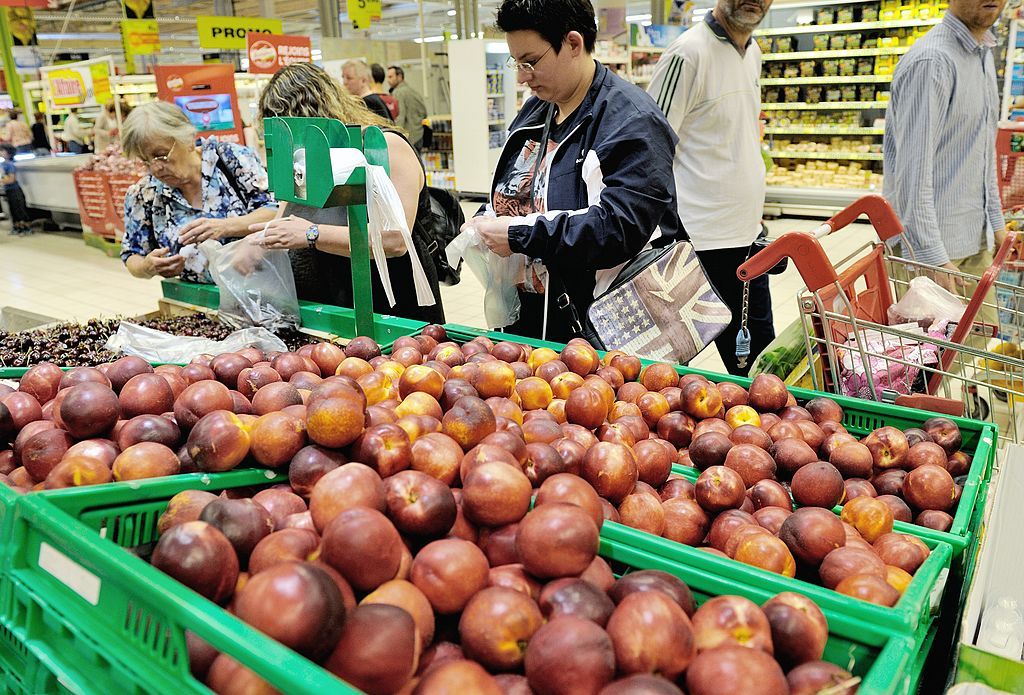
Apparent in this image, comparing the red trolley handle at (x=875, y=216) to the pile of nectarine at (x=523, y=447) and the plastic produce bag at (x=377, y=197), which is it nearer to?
the pile of nectarine at (x=523, y=447)

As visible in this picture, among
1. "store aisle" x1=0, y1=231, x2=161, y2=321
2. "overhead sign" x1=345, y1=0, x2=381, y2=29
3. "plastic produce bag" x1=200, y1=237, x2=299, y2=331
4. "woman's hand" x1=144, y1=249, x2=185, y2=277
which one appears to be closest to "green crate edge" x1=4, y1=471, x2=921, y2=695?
"plastic produce bag" x1=200, y1=237, x2=299, y2=331

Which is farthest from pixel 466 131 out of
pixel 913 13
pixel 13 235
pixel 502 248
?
pixel 502 248

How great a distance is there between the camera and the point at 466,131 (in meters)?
11.5

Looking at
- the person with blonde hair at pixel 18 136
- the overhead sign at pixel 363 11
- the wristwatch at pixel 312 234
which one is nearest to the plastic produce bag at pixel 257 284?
the wristwatch at pixel 312 234

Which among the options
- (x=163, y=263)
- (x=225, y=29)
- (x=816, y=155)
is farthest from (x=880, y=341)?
(x=225, y=29)

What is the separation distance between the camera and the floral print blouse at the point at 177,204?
11.4ft

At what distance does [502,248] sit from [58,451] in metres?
1.42

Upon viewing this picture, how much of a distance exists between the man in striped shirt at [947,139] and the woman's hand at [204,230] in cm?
294

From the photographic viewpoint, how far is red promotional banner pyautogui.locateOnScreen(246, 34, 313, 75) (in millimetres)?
9852

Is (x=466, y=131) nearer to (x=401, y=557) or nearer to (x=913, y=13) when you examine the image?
(x=913, y=13)

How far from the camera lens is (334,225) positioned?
290 centimetres

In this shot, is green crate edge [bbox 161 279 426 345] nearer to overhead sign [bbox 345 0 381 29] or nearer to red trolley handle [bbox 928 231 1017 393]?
red trolley handle [bbox 928 231 1017 393]

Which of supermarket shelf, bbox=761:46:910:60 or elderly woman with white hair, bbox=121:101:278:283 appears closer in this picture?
elderly woman with white hair, bbox=121:101:278:283

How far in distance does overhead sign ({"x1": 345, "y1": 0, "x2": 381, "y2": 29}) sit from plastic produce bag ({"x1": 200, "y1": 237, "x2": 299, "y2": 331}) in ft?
34.3
